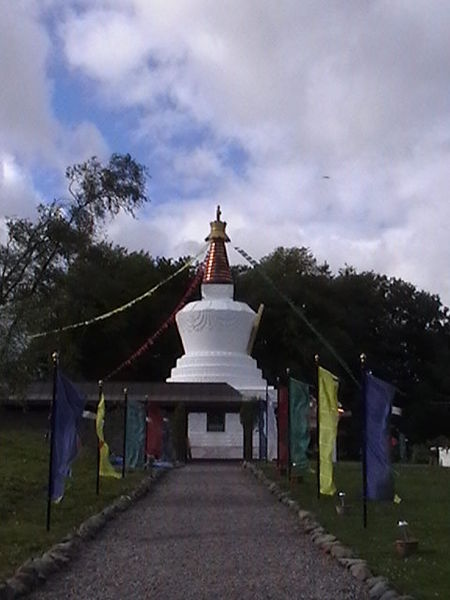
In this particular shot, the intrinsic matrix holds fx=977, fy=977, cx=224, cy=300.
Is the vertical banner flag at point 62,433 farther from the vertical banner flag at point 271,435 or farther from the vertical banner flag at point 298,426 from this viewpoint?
the vertical banner flag at point 271,435

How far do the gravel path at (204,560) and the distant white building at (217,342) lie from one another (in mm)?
22050

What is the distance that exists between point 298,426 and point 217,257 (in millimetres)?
27514

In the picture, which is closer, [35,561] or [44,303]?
[35,561]

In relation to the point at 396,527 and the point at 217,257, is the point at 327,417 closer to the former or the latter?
the point at 396,527

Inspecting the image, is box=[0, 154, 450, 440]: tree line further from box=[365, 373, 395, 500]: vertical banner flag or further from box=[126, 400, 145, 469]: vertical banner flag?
box=[365, 373, 395, 500]: vertical banner flag

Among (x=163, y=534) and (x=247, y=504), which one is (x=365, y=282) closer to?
(x=247, y=504)

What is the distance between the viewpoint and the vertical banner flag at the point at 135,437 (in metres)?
26.4

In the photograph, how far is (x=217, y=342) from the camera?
4472cm

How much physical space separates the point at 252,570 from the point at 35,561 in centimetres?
227

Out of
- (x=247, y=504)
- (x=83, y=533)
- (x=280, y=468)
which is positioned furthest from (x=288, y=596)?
(x=280, y=468)

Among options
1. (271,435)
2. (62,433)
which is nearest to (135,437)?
(271,435)

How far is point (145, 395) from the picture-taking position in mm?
38125

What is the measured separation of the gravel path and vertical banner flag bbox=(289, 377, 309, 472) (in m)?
3.01

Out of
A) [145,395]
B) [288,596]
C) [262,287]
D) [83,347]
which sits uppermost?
[262,287]
